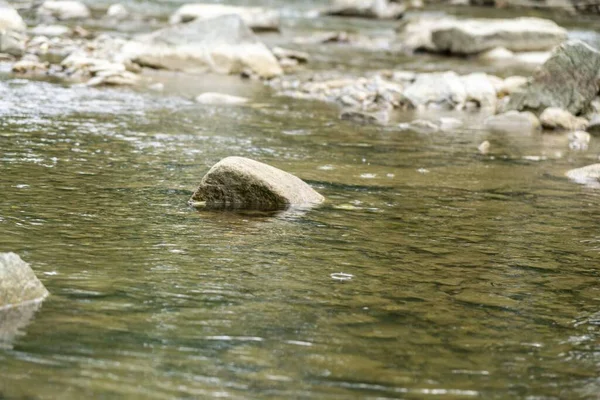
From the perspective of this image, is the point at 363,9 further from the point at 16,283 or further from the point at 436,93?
the point at 16,283

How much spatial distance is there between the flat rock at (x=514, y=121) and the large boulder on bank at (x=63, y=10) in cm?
1524

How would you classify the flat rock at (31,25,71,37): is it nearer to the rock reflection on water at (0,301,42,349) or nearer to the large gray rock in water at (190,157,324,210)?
the large gray rock in water at (190,157,324,210)

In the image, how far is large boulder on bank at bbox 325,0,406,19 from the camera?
34.8 meters

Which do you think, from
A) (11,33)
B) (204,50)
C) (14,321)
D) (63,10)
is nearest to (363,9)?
(63,10)

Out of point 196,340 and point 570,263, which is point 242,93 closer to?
point 570,263

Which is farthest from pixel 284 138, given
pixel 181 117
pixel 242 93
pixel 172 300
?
pixel 172 300

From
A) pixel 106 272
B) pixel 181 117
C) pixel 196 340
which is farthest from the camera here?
pixel 181 117

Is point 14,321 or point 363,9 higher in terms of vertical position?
point 363,9

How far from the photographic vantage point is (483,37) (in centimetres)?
2486

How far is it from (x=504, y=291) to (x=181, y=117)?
302 inches

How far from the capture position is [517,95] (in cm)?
1493

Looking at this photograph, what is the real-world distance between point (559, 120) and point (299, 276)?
30.9 ft

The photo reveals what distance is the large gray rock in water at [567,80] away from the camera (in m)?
14.6

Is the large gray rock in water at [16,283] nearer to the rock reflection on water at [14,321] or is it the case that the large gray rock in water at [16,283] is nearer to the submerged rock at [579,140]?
the rock reflection on water at [14,321]
